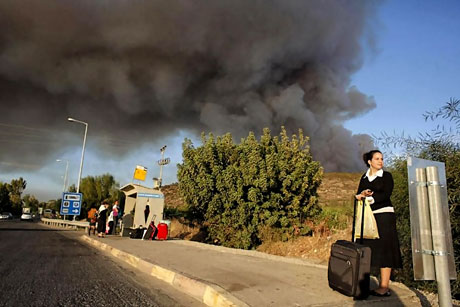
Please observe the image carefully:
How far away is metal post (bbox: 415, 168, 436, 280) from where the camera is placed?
2.38m

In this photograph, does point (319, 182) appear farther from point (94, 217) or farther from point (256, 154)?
point (94, 217)

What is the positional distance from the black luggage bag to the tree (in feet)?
24.9

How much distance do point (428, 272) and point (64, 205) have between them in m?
29.8

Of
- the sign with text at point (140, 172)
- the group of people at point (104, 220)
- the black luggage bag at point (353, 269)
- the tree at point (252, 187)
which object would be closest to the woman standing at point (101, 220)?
the group of people at point (104, 220)

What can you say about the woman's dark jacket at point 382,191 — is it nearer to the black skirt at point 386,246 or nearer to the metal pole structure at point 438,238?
the black skirt at point 386,246

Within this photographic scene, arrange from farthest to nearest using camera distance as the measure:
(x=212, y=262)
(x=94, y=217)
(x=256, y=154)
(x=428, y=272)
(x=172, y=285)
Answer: (x=94, y=217), (x=256, y=154), (x=212, y=262), (x=172, y=285), (x=428, y=272)

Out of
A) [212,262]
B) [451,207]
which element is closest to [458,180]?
[451,207]

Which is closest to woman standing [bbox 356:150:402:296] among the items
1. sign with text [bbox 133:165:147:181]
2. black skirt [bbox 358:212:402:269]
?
black skirt [bbox 358:212:402:269]

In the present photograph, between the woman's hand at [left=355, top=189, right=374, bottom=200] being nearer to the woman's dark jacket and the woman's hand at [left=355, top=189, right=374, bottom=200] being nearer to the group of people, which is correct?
the woman's dark jacket

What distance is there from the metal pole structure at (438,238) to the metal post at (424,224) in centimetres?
3

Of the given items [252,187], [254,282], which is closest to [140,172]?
[252,187]

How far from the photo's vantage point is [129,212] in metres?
17.4

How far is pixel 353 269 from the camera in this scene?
3713mm

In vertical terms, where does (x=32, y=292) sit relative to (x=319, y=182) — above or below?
below
